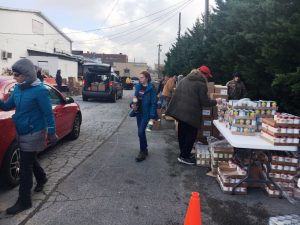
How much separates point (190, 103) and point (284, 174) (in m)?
2.19

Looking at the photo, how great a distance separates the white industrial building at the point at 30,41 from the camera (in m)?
28.8

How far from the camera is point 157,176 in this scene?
234 inches

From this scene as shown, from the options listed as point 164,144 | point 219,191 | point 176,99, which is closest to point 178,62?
point 164,144

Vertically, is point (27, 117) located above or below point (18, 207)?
above

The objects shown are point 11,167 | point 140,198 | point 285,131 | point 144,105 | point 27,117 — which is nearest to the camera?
point 27,117

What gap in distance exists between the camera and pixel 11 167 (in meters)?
5.03

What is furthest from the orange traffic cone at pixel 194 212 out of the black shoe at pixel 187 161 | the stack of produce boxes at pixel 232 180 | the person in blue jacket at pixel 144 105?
the person in blue jacket at pixel 144 105

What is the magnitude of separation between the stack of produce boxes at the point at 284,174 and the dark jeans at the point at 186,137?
1.88 meters

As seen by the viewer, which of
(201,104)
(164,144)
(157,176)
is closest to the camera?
(157,176)

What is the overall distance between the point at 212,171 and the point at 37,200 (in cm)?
307

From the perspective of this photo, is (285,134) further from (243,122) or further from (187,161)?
(187,161)

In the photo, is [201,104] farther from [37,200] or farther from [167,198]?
[37,200]

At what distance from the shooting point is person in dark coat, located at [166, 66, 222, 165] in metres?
6.52

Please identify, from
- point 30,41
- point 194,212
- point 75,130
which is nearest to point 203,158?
point 194,212
